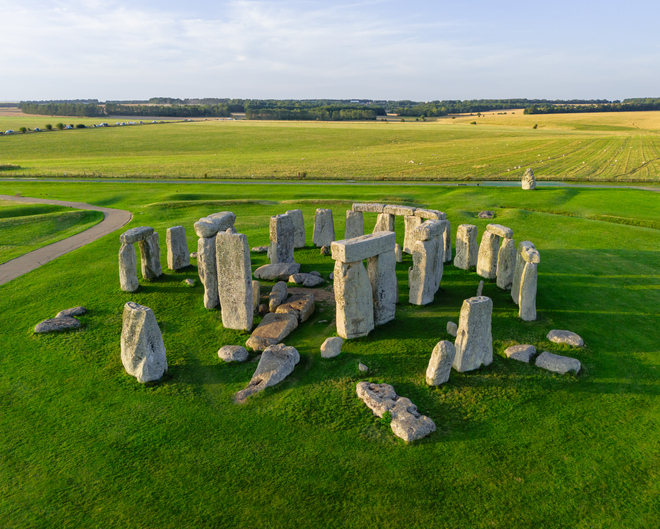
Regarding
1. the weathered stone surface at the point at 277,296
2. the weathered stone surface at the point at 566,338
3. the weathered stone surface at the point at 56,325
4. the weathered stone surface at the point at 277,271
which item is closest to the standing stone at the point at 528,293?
the weathered stone surface at the point at 566,338

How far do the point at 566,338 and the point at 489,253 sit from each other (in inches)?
193

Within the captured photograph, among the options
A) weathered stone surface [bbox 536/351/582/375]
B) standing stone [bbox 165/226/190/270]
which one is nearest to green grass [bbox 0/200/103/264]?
standing stone [bbox 165/226/190/270]

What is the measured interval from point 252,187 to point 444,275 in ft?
85.8

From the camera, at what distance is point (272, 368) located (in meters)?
10.5

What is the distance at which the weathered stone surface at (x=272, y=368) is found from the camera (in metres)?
10.0

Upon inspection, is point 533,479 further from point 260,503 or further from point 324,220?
point 324,220

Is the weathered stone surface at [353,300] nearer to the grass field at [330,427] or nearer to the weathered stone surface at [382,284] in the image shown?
the grass field at [330,427]

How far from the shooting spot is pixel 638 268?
16.9 m

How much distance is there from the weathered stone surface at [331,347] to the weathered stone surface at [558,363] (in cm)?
477

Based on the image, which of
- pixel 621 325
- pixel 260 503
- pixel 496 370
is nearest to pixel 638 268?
pixel 621 325

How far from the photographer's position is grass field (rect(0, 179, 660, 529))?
7164mm

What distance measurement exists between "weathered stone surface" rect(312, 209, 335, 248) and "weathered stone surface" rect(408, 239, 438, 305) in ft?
20.1

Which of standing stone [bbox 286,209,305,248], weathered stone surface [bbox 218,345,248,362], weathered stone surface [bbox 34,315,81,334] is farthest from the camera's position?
standing stone [bbox 286,209,305,248]

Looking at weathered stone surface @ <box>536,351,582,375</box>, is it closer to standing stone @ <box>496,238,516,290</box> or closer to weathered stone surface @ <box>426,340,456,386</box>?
weathered stone surface @ <box>426,340,456,386</box>
